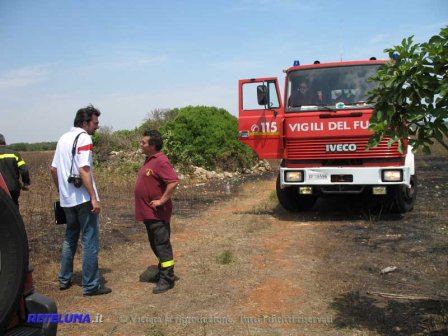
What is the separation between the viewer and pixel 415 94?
3348 mm

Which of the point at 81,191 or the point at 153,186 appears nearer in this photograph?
the point at 81,191

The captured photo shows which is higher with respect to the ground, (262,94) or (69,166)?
(262,94)

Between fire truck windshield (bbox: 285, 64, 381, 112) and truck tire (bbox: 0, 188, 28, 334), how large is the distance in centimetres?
612

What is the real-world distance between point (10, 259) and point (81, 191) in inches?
83.8

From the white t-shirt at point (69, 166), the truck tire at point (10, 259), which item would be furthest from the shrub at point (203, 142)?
the truck tire at point (10, 259)

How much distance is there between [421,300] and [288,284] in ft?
4.41

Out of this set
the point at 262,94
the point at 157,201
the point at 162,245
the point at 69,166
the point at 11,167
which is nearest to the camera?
the point at 69,166

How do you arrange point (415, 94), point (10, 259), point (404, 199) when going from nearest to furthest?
point (10, 259) < point (415, 94) < point (404, 199)

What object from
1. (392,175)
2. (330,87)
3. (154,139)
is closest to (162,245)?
(154,139)

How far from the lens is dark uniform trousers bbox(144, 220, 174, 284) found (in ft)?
16.2

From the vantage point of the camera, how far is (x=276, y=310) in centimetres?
435

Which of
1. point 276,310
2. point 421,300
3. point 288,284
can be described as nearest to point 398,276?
point 421,300

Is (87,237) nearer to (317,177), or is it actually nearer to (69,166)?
(69,166)

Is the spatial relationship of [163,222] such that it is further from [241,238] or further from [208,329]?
[241,238]
